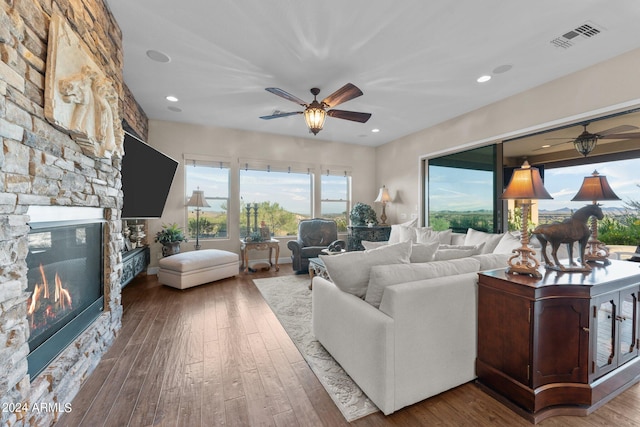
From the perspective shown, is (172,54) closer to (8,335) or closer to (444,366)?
(8,335)

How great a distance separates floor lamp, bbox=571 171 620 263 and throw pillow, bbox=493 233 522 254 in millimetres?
591

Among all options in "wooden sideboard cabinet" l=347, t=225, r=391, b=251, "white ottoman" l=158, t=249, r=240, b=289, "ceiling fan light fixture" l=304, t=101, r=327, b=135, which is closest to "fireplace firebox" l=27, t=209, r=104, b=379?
"white ottoman" l=158, t=249, r=240, b=289

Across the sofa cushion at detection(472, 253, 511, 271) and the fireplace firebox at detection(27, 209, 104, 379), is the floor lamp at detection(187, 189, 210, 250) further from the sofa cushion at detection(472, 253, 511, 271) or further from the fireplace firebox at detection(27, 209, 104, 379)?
the sofa cushion at detection(472, 253, 511, 271)

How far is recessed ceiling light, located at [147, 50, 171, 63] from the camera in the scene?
274 centimetres

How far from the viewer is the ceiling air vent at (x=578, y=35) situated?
2326mm

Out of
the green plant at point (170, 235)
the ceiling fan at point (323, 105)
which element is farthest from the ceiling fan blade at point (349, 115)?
the green plant at point (170, 235)

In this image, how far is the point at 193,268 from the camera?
155 inches

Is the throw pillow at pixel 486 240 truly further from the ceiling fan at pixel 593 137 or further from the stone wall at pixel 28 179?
the stone wall at pixel 28 179

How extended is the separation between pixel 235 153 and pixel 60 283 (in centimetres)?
407

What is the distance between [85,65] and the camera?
5.55ft

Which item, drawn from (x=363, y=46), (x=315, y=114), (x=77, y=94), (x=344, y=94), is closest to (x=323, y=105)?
(x=315, y=114)

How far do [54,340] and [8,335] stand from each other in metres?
0.47

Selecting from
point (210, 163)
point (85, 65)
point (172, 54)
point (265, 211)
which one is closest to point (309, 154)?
point (265, 211)

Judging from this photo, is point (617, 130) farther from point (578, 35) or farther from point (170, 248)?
point (170, 248)
